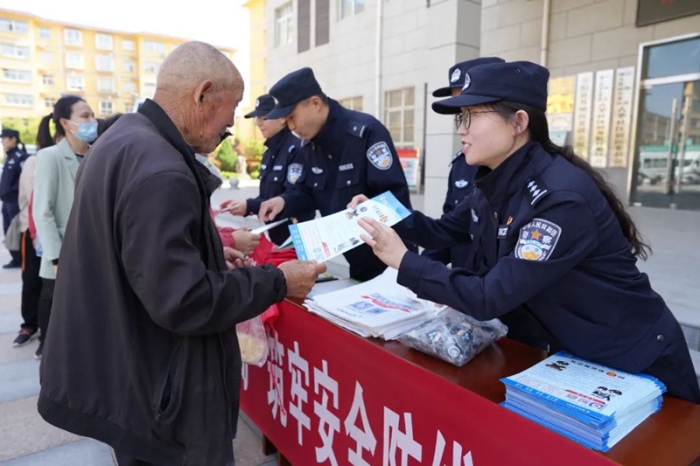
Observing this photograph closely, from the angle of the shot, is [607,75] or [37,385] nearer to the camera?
[37,385]

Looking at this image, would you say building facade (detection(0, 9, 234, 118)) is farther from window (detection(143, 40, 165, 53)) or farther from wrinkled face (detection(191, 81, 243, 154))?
wrinkled face (detection(191, 81, 243, 154))

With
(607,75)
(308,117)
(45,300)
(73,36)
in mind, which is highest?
(73,36)

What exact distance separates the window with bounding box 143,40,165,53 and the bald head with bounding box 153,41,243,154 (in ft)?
167

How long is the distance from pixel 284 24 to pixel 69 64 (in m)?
36.2

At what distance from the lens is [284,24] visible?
52.0 ft

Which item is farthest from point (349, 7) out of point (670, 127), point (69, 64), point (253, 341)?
point (69, 64)

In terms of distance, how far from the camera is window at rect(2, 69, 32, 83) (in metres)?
39.5

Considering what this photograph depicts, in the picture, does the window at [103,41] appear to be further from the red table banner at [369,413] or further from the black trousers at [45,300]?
the red table banner at [369,413]

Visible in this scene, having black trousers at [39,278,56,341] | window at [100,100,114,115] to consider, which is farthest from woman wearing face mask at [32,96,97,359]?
window at [100,100,114,115]

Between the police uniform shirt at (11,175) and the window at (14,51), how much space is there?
4475 cm

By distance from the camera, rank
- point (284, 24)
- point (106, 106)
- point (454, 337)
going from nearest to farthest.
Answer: point (454, 337) < point (284, 24) < point (106, 106)

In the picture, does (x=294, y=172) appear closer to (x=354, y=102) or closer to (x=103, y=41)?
(x=354, y=102)

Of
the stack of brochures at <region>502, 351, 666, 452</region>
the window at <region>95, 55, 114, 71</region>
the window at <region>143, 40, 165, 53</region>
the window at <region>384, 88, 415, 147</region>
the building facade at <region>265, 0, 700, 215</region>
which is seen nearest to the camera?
the stack of brochures at <region>502, 351, 666, 452</region>

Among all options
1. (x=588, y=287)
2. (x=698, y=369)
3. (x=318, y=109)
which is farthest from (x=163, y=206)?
(x=698, y=369)
